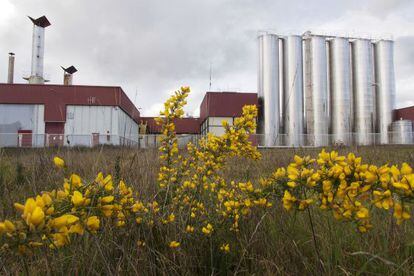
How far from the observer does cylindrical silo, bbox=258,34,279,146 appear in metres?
21.9

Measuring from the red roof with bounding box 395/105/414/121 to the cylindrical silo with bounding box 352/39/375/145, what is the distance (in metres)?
2.44

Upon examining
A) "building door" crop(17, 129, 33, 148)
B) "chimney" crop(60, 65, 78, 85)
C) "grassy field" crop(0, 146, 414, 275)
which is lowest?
"grassy field" crop(0, 146, 414, 275)

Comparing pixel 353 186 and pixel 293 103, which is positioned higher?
pixel 293 103

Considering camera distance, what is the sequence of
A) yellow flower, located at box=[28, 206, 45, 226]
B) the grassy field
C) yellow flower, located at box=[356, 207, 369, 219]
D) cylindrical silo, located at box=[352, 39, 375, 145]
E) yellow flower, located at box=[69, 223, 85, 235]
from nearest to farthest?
1. yellow flower, located at box=[28, 206, 45, 226]
2. yellow flower, located at box=[69, 223, 85, 235]
3. yellow flower, located at box=[356, 207, 369, 219]
4. the grassy field
5. cylindrical silo, located at box=[352, 39, 375, 145]

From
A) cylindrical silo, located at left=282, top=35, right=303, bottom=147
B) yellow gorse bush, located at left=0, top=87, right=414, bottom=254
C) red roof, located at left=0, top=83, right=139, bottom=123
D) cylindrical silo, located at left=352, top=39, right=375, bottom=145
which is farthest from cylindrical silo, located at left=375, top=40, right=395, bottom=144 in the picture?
yellow gorse bush, located at left=0, top=87, right=414, bottom=254

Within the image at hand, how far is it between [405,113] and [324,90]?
7946mm

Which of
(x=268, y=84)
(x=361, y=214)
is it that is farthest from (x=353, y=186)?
(x=268, y=84)

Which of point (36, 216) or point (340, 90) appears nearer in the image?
point (36, 216)

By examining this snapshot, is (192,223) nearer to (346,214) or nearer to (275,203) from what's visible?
(275,203)

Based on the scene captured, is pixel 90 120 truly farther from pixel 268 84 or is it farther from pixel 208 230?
pixel 208 230

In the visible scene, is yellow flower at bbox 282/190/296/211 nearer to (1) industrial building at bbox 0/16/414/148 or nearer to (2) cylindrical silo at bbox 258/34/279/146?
(1) industrial building at bbox 0/16/414/148

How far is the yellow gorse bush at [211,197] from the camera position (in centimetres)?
76

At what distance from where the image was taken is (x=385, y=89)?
22875 millimetres

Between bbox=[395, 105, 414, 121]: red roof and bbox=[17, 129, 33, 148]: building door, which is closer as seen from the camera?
bbox=[17, 129, 33, 148]: building door
